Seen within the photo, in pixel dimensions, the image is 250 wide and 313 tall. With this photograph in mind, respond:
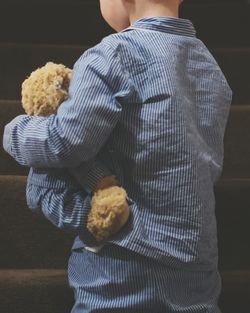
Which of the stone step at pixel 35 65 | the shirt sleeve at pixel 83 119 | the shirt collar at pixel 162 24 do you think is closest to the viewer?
the shirt sleeve at pixel 83 119

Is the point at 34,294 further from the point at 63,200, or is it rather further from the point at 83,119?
the point at 83,119

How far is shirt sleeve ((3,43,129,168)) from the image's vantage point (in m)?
0.94

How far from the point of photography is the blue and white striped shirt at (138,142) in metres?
0.96

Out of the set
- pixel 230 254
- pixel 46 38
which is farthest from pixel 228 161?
pixel 46 38

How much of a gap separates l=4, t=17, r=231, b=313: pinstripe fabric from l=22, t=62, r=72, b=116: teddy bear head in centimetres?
3

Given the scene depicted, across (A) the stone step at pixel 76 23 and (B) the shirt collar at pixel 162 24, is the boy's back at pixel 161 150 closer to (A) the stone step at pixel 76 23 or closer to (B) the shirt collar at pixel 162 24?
(B) the shirt collar at pixel 162 24

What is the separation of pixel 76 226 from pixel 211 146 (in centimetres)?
29

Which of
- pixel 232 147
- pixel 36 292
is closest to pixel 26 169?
pixel 36 292

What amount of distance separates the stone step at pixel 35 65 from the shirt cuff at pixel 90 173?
872 mm

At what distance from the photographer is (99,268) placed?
3.39 feet

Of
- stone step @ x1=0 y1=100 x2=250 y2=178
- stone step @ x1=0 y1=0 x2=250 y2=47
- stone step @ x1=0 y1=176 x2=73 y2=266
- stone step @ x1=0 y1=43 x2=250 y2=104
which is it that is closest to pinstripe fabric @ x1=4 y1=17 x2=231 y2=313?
stone step @ x1=0 y1=176 x2=73 y2=266

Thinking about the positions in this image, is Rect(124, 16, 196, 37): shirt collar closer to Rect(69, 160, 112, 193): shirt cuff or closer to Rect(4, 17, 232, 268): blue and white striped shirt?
Rect(4, 17, 232, 268): blue and white striped shirt

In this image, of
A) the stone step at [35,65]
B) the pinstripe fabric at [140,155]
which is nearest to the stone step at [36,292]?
the pinstripe fabric at [140,155]

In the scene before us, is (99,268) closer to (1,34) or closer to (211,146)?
(211,146)
